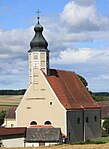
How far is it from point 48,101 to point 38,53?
611 cm

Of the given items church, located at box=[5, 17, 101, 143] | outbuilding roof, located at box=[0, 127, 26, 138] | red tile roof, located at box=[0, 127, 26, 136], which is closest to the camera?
outbuilding roof, located at box=[0, 127, 26, 138]

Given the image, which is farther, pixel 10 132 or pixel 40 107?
pixel 40 107

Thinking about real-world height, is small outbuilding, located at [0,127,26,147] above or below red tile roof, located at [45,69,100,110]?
below

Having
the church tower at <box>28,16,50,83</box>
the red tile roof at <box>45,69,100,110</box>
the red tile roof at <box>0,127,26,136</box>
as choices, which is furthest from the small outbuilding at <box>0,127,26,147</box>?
the church tower at <box>28,16,50,83</box>

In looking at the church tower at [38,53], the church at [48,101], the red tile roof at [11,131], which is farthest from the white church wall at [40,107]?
the red tile roof at [11,131]

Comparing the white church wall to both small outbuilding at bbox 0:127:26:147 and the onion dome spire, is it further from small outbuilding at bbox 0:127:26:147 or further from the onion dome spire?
small outbuilding at bbox 0:127:26:147

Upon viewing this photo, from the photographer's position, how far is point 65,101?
208ft

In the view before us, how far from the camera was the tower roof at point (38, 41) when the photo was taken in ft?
213

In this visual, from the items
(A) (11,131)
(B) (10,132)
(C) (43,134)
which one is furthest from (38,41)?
(B) (10,132)

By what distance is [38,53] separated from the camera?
6512 cm

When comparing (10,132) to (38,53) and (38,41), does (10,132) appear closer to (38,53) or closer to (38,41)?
(38,53)

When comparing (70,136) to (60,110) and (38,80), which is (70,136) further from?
(38,80)

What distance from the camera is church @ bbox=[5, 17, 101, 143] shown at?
63031 mm

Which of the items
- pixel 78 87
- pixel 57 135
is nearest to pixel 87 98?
pixel 78 87
